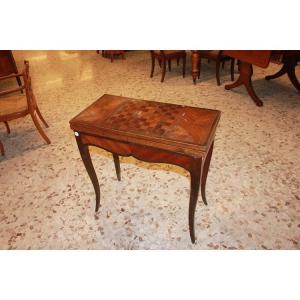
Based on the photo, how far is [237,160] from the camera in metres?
2.26

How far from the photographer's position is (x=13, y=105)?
8.07 ft

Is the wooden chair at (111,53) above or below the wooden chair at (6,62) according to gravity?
below

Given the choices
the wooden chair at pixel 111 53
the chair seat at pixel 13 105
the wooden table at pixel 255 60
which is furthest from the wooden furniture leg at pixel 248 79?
the wooden chair at pixel 111 53

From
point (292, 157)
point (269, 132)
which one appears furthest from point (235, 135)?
point (292, 157)

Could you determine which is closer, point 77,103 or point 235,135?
point 235,135

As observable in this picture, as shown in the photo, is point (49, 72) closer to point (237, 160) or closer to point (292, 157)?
point (237, 160)

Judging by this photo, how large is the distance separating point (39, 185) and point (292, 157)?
2.35 meters

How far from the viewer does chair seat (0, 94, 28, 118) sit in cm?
235

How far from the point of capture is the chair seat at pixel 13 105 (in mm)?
2354

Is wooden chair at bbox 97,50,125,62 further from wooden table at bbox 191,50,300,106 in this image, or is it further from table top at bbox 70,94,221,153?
table top at bbox 70,94,221,153

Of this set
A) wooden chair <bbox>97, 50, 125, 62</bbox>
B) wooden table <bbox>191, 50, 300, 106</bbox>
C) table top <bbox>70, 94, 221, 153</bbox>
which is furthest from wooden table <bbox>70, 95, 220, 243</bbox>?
wooden chair <bbox>97, 50, 125, 62</bbox>

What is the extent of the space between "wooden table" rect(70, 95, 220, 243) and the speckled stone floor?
0.33 metres

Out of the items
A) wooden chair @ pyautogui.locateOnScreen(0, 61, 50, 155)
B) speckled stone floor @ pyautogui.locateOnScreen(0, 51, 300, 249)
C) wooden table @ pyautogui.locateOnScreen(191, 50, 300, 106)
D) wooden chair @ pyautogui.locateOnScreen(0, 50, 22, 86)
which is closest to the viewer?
speckled stone floor @ pyautogui.locateOnScreen(0, 51, 300, 249)

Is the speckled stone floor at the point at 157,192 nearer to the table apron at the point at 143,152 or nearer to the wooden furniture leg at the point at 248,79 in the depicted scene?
the wooden furniture leg at the point at 248,79
